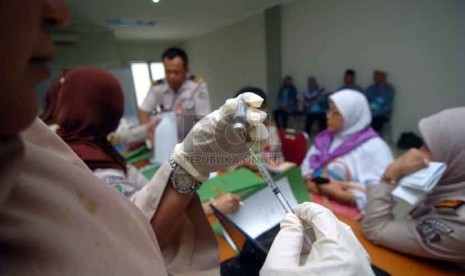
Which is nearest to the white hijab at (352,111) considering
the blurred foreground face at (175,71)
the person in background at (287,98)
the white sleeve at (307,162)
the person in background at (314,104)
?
the white sleeve at (307,162)

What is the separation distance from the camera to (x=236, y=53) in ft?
14.3

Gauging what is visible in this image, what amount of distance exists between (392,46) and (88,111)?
12.0 feet

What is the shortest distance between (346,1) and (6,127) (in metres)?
4.21

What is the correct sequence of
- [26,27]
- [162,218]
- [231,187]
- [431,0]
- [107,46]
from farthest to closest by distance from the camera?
[107,46] < [431,0] < [231,187] < [162,218] < [26,27]

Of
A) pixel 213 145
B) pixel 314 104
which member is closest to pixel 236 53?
pixel 314 104

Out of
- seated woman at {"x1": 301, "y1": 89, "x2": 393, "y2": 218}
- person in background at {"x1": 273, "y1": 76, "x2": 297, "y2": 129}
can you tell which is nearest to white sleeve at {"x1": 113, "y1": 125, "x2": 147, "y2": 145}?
seated woman at {"x1": 301, "y1": 89, "x2": 393, "y2": 218}

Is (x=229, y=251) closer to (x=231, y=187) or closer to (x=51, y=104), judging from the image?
(x=231, y=187)

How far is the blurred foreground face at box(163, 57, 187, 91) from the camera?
6.48 ft

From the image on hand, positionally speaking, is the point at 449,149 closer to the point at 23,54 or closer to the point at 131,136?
the point at 23,54

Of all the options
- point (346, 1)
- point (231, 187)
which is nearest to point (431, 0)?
point (346, 1)

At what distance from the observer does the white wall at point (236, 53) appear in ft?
13.1

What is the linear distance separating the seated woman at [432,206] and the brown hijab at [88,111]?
2.91 feet

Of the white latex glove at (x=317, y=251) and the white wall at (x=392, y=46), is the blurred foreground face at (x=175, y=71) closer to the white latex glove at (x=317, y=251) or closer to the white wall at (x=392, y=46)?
the white latex glove at (x=317, y=251)

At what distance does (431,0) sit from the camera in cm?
309
